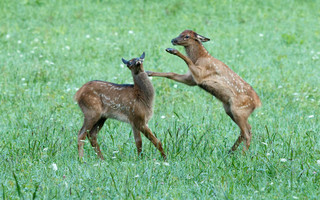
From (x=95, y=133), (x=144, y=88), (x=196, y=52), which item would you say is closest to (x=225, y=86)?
(x=196, y=52)

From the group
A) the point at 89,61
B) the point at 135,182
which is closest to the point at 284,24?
the point at 89,61

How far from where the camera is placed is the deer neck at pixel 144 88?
7.14 m

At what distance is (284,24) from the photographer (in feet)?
51.4

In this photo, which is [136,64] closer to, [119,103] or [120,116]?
[119,103]

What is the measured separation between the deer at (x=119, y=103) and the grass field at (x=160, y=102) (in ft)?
0.91

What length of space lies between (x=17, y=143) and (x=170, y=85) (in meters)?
3.99

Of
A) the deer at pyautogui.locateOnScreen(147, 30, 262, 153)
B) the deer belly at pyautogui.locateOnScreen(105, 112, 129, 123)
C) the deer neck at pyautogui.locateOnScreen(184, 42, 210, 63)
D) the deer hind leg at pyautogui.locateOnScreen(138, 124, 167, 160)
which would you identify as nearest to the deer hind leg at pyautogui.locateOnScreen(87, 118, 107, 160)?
the deer belly at pyautogui.locateOnScreen(105, 112, 129, 123)

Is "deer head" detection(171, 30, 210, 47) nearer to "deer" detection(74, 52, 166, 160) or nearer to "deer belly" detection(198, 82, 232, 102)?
"deer belly" detection(198, 82, 232, 102)

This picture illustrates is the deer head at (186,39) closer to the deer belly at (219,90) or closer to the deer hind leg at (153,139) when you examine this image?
the deer belly at (219,90)

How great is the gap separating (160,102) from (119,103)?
250 cm

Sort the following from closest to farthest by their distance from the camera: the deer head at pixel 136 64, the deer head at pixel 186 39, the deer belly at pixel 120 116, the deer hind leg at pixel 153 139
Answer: the deer hind leg at pixel 153 139, the deer head at pixel 136 64, the deer belly at pixel 120 116, the deer head at pixel 186 39

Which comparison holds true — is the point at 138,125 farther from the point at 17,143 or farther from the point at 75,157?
the point at 17,143

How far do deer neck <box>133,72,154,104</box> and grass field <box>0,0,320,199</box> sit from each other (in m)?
0.58

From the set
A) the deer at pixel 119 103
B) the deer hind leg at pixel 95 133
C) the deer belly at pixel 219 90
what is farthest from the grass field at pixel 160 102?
the deer belly at pixel 219 90
